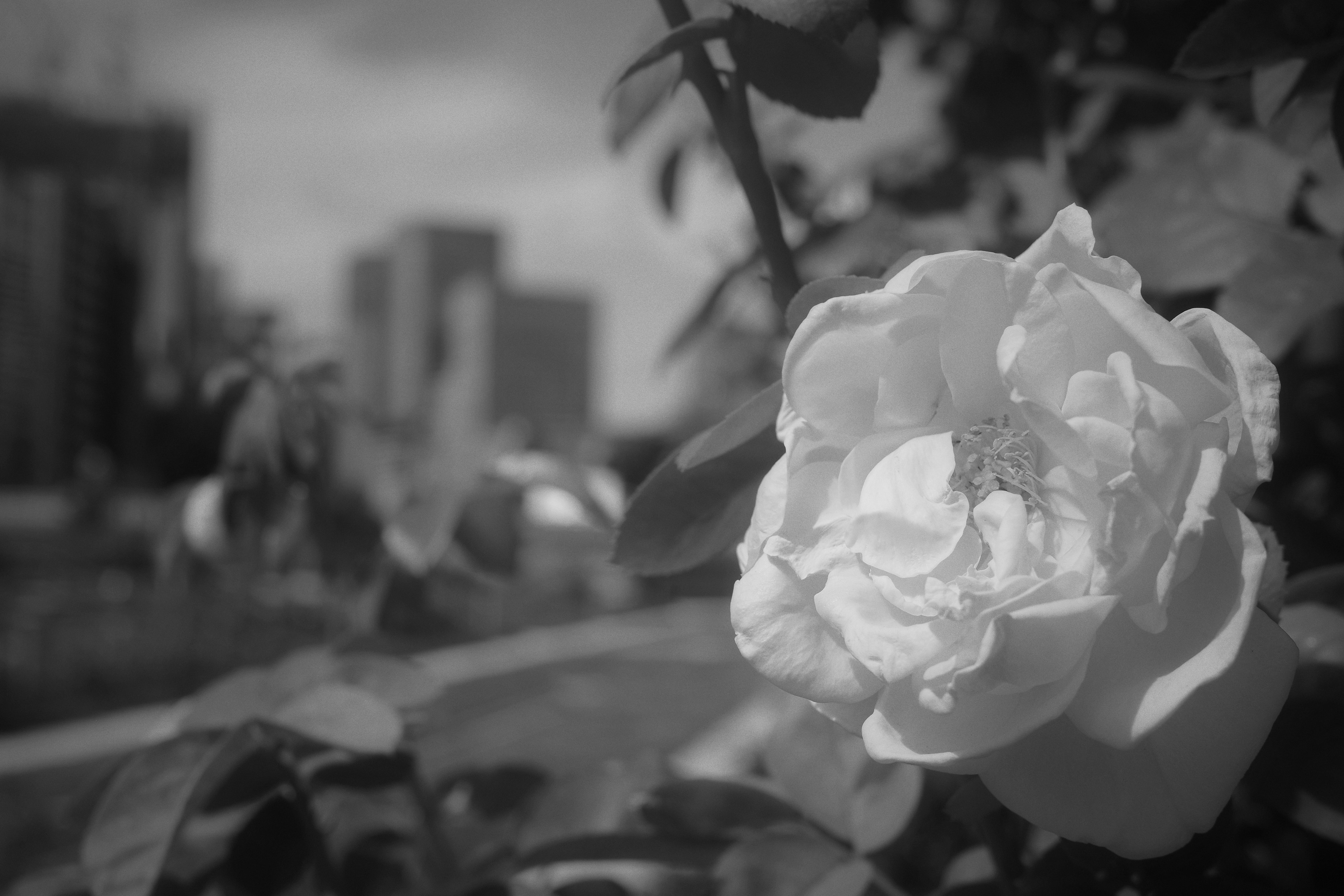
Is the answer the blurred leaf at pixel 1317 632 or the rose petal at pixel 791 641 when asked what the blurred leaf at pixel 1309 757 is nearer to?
the blurred leaf at pixel 1317 632

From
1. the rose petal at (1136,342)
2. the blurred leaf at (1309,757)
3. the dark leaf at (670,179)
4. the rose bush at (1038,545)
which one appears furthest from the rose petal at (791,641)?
the dark leaf at (670,179)

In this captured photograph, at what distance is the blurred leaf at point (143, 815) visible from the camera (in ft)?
1.44

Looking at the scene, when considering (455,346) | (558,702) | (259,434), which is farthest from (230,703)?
(558,702)

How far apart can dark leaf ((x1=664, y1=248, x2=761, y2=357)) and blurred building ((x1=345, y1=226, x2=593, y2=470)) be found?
0.22m

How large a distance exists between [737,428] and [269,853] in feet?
1.35

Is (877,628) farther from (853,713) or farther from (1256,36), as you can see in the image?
(1256,36)

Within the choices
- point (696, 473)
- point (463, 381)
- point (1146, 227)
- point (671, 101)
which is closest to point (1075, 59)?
point (1146, 227)

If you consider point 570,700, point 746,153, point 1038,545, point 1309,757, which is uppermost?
point 746,153

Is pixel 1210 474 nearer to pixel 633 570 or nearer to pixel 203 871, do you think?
pixel 633 570

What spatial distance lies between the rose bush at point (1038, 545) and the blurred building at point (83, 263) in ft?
18.7

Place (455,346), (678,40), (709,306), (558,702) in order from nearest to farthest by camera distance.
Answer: (678,40) → (709,306) → (455,346) → (558,702)

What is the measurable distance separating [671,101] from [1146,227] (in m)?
0.27

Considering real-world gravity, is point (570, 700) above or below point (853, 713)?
below

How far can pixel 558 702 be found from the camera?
750 cm
